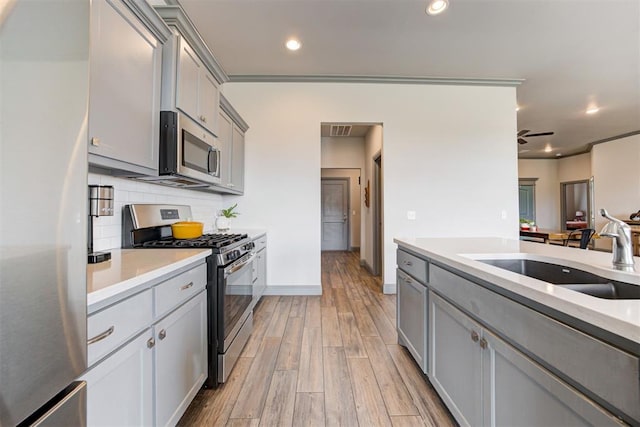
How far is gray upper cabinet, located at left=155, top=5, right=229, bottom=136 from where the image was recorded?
1.79m

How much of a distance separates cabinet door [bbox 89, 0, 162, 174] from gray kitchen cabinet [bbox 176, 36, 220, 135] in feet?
0.48

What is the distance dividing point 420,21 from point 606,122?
5.78 m

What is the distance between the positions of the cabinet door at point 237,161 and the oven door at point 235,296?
1.25 m

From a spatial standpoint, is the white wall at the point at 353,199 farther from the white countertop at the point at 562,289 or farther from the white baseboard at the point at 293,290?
the white countertop at the point at 562,289

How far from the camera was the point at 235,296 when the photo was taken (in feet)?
6.54

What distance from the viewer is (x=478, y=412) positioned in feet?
3.76

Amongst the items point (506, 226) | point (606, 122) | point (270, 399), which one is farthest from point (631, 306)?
point (606, 122)

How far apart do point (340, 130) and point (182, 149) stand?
4.16m

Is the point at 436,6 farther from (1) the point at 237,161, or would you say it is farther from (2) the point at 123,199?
(2) the point at 123,199

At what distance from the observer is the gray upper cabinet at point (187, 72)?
70.5 inches

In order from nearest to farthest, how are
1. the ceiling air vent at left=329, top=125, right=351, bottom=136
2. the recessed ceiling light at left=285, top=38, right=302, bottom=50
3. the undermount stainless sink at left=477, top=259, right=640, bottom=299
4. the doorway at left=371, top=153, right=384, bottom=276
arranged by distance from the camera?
the undermount stainless sink at left=477, top=259, right=640, bottom=299 → the recessed ceiling light at left=285, top=38, right=302, bottom=50 → the doorway at left=371, top=153, right=384, bottom=276 → the ceiling air vent at left=329, top=125, right=351, bottom=136

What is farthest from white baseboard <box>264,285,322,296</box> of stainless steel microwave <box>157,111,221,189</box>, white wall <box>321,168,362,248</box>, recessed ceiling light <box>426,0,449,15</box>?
white wall <box>321,168,362,248</box>

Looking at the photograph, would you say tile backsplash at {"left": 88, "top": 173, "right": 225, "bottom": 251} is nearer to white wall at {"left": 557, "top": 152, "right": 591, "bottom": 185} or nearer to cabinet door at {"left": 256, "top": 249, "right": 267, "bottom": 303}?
cabinet door at {"left": 256, "top": 249, "right": 267, "bottom": 303}

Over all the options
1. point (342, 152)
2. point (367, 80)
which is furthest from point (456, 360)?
point (342, 152)
